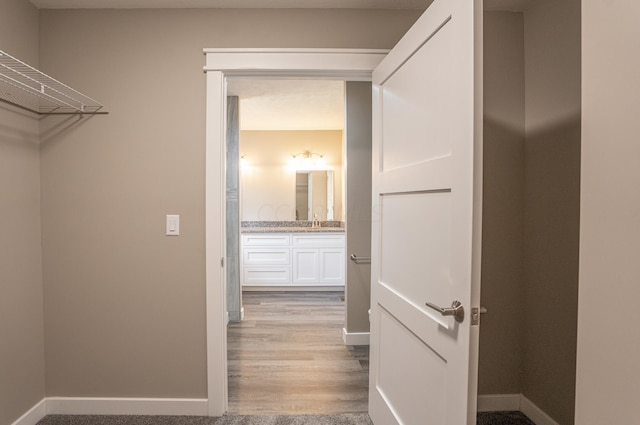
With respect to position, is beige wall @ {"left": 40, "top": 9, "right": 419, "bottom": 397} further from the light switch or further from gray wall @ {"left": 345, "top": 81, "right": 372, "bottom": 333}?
gray wall @ {"left": 345, "top": 81, "right": 372, "bottom": 333}

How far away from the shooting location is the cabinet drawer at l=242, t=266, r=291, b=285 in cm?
502

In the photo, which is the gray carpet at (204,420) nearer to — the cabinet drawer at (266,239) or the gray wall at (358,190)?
the gray wall at (358,190)

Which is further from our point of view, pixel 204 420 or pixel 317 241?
pixel 317 241

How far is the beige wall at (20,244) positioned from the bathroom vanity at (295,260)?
305 centimetres

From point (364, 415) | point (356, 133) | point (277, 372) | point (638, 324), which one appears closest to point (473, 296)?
point (638, 324)

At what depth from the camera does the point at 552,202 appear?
193 cm

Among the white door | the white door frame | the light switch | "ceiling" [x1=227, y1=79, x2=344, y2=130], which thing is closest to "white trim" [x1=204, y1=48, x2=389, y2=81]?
the white door frame

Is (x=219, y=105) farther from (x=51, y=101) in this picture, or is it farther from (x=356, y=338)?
(x=356, y=338)

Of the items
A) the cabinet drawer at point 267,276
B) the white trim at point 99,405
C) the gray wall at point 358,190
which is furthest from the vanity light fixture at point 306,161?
the white trim at point 99,405

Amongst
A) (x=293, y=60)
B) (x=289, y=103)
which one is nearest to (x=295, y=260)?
(x=289, y=103)

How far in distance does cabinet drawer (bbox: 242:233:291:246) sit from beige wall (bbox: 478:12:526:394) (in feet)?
10.7

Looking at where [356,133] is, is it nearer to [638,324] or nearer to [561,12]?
[561,12]

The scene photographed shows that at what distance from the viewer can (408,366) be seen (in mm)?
1538

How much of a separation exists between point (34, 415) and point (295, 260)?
3.33 m
